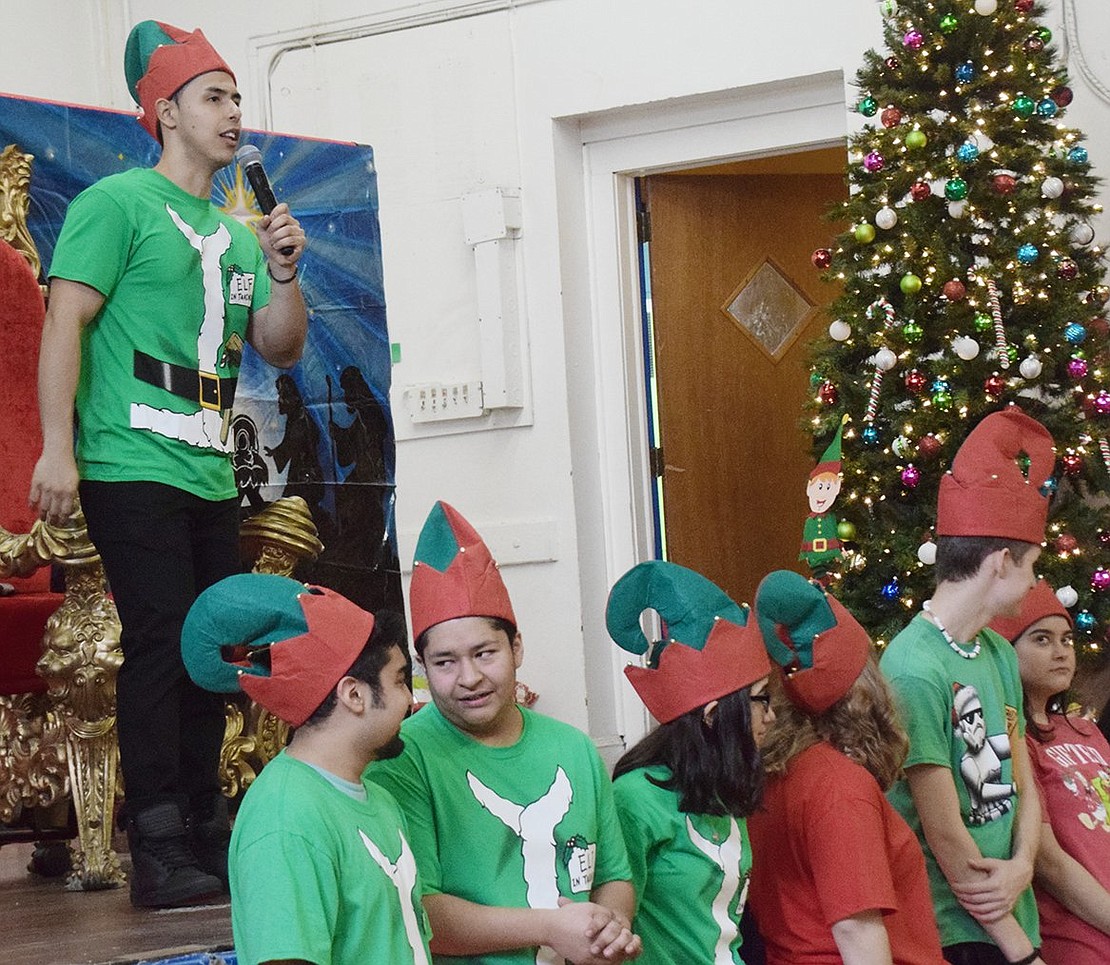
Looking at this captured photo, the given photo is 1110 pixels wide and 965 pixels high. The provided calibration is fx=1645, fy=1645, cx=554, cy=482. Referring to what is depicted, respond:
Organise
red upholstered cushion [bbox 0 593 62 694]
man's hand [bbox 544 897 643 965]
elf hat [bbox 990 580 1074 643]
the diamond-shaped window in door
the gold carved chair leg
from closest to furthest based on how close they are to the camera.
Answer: man's hand [bbox 544 897 643 965]
elf hat [bbox 990 580 1074 643]
red upholstered cushion [bbox 0 593 62 694]
the gold carved chair leg
the diamond-shaped window in door

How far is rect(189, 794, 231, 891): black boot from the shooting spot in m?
2.87

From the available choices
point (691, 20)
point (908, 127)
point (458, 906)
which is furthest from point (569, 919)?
point (691, 20)

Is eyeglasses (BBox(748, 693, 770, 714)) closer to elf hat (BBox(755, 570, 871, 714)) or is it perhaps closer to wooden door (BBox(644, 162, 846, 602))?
elf hat (BBox(755, 570, 871, 714))

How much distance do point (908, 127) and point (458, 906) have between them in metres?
2.91

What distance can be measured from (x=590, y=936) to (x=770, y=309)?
4.45 m

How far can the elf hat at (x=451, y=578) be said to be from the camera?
2.25 m

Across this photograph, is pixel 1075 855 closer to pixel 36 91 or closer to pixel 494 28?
pixel 494 28

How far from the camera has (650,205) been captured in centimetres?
600

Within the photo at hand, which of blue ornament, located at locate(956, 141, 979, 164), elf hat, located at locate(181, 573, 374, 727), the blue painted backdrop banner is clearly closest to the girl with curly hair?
elf hat, located at locate(181, 573, 374, 727)

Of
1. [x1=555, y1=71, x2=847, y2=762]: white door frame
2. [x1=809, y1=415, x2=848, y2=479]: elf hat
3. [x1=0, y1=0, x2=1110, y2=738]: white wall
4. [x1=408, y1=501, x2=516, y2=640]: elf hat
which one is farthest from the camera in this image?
[x1=555, y1=71, x2=847, y2=762]: white door frame

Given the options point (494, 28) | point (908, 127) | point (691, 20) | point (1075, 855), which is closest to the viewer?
point (1075, 855)

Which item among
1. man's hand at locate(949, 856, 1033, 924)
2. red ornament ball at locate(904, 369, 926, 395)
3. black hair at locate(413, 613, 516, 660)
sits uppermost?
red ornament ball at locate(904, 369, 926, 395)

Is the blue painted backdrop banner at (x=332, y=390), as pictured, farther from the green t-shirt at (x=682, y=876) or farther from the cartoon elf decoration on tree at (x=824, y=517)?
the green t-shirt at (x=682, y=876)

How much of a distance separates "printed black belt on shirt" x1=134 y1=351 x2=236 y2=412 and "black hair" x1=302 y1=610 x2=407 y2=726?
0.87 meters
